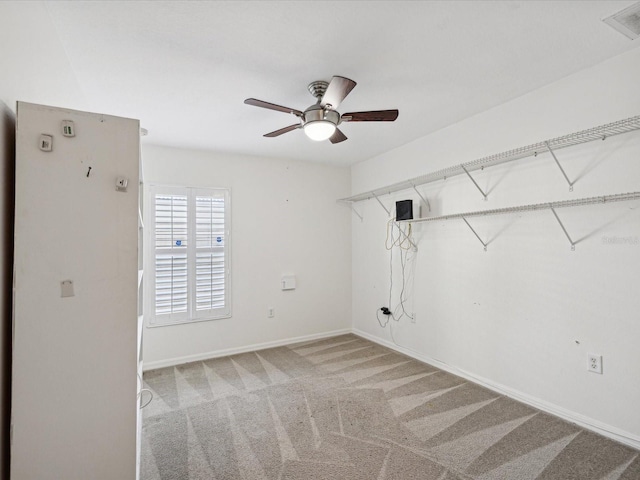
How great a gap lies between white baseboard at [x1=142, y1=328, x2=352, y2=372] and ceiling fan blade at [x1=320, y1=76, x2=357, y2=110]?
10.3 ft

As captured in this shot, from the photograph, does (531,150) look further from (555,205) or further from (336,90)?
(336,90)

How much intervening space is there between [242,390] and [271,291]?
5.02 feet

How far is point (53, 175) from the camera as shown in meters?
1.38

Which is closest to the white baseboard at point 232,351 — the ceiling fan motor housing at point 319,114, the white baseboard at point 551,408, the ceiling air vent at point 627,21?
the white baseboard at point 551,408

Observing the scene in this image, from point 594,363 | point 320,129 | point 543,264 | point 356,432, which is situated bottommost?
point 356,432

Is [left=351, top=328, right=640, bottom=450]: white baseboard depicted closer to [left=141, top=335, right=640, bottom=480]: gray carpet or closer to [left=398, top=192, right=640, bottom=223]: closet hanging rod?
[left=141, top=335, right=640, bottom=480]: gray carpet

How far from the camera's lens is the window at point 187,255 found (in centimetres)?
376

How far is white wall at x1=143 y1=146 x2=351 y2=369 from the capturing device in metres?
3.90

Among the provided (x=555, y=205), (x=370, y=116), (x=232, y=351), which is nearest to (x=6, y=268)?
(x=370, y=116)

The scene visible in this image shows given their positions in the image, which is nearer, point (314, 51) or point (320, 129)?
point (314, 51)

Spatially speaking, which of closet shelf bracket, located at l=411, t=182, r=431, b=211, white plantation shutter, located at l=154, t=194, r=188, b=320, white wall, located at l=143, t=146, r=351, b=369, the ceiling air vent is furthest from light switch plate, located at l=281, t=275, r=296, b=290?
the ceiling air vent

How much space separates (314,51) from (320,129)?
1.73 feet

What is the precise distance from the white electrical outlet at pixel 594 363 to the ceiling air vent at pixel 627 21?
206cm

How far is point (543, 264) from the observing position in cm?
262
